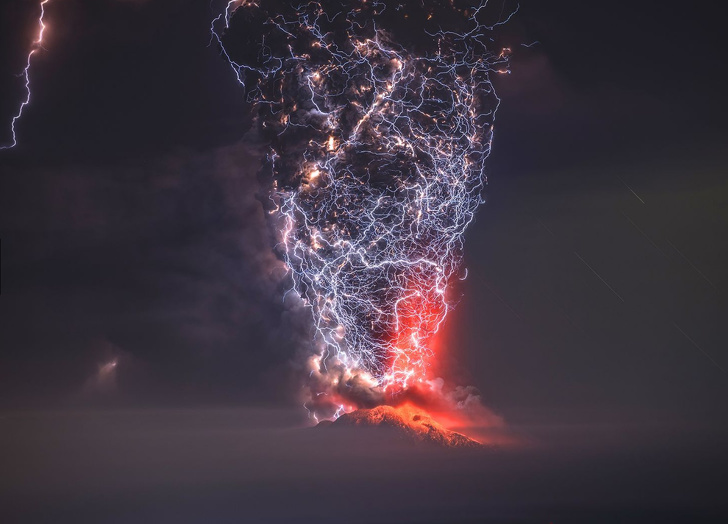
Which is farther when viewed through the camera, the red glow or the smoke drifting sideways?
the red glow

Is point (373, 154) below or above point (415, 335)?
above

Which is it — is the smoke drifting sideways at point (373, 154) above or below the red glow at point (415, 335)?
above

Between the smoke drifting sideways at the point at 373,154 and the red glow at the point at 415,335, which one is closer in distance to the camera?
the smoke drifting sideways at the point at 373,154

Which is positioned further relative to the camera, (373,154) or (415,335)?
(415,335)

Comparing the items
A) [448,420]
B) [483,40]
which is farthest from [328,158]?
[448,420]

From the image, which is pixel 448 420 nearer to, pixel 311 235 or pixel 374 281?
pixel 374 281

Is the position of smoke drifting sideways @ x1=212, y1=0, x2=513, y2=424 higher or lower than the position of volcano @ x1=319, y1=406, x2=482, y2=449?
higher

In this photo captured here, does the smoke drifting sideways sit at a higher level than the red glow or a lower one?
higher

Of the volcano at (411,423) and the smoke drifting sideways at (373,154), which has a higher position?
the smoke drifting sideways at (373,154)
